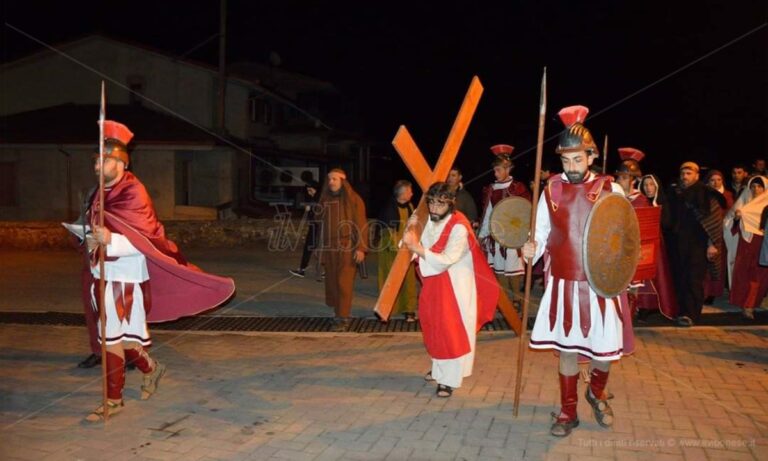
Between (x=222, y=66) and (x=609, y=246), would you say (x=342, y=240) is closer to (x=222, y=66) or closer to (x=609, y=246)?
(x=609, y=246)

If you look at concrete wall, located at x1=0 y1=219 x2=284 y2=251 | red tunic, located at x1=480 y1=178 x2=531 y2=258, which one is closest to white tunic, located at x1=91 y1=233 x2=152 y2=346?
red tunic, located at x1=480 y1=178 x2=531 y2=258

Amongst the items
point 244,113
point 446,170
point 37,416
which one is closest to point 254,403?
point 37,416

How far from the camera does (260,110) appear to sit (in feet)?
104

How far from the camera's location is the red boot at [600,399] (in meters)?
4.91

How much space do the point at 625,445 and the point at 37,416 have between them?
4.31 metres

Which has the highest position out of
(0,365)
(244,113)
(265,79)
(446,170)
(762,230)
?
(265,79)

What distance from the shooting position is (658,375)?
6.16 m

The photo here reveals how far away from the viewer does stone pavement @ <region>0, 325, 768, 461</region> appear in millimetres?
4516

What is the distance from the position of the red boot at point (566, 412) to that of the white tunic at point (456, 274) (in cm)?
95

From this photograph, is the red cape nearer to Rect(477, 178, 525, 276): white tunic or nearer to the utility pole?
Rect(477, 178, 525, 276): white tunic

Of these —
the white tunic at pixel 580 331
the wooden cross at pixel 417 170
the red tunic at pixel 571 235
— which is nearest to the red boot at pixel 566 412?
the white tunic at pixel 580 331

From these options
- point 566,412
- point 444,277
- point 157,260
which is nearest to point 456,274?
point 444,277

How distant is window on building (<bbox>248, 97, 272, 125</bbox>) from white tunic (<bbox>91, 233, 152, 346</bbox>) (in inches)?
1024

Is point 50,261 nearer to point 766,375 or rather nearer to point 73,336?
point 73,336
